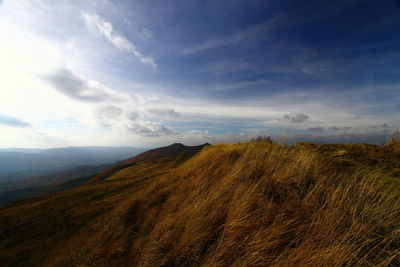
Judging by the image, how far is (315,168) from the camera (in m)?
5.07

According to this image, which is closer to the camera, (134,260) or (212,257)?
(212,257)

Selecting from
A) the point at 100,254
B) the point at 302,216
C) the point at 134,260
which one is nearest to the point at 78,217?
the point at 100,254

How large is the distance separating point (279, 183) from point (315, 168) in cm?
139

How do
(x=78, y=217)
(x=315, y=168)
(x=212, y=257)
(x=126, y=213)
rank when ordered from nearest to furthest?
(x=212, y=257)
(x=315, y=168)
(x=126, y=213)
(x=78, y=217)

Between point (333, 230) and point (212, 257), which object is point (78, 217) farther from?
point (333, 230)

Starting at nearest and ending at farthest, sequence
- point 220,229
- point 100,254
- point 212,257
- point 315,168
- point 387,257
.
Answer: point 387,257
point 212,257
point 220,229
point 100,254
point 315,168

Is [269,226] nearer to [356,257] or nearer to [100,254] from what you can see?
[356,257]

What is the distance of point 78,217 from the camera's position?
372 inches

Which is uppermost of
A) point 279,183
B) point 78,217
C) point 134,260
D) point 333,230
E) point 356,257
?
point 279,183

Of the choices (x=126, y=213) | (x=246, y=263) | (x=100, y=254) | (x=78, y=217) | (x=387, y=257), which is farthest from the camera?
(x=78, y=217)

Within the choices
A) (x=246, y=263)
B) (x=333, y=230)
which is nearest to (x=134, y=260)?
(x=246, y=263)

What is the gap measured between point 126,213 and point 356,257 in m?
6.63

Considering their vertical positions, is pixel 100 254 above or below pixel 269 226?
below

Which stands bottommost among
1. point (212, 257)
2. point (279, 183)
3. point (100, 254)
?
point (100, 254)
